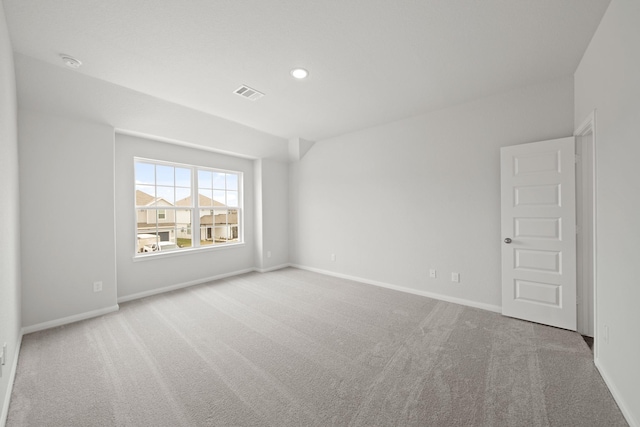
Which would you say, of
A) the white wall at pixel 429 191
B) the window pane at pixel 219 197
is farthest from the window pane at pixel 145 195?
the white wall at pixel 429 191

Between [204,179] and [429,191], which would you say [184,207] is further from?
[429,191]

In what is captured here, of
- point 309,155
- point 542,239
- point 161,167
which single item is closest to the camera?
point 542,239

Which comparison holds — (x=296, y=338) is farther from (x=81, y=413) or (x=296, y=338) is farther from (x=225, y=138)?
(x=225, y=138)

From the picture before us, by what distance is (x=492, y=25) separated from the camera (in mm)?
1962

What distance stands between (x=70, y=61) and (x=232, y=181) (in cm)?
308

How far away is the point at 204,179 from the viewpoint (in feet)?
15.6

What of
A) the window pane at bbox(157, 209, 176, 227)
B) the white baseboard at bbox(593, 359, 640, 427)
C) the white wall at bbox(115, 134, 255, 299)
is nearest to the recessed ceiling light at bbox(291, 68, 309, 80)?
the white wall at bbox(115, 134, 255, 299)

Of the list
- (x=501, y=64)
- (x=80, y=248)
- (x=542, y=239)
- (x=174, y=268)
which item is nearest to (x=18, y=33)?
(x=80, y=248)

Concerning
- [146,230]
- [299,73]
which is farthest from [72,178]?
[299,73]

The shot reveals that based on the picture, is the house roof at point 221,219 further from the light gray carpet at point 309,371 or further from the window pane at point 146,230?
the light gray carpet at point 309,371

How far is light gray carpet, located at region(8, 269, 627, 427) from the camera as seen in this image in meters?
1.61

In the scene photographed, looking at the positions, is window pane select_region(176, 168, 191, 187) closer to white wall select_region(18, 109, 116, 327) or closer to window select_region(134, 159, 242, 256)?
window select_region(134, 159, 242, 256)

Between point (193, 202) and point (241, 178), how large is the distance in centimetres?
114

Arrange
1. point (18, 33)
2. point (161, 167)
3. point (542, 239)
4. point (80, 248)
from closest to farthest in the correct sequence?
point (18, 33) < point (542, 239) < point (80, 248) < point (161, 167)
